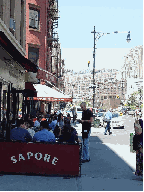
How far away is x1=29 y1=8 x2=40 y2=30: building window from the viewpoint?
29725 mm

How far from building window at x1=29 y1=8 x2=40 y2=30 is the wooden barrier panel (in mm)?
23216

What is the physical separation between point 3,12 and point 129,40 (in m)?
23.0

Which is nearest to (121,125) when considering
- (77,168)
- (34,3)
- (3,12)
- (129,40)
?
(129,40)

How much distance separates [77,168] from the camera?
802 centimetres

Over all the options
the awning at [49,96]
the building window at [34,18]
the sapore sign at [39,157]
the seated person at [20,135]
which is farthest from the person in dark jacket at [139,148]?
the building window at [34,18]

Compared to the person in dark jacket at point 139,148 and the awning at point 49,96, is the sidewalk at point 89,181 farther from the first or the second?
the awning at point 49,96

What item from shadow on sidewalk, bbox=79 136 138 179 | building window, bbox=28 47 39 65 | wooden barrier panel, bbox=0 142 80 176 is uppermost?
building window, bbox=28 47 39 65

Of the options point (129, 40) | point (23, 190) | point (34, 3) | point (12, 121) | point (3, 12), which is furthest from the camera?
point (129, 40)

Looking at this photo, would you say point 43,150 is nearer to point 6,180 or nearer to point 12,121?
point 6,180

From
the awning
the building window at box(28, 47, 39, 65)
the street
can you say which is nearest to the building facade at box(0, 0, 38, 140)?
the awning

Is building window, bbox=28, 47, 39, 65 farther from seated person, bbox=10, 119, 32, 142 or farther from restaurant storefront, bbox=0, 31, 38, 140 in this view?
seated person, bbox=10, 119, 32, 142

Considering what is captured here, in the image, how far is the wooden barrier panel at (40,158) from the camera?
7.96m

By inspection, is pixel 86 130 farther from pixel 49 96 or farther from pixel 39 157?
pixel 49 96

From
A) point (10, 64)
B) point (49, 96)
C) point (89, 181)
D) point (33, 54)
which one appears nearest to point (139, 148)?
point (89, 181)
